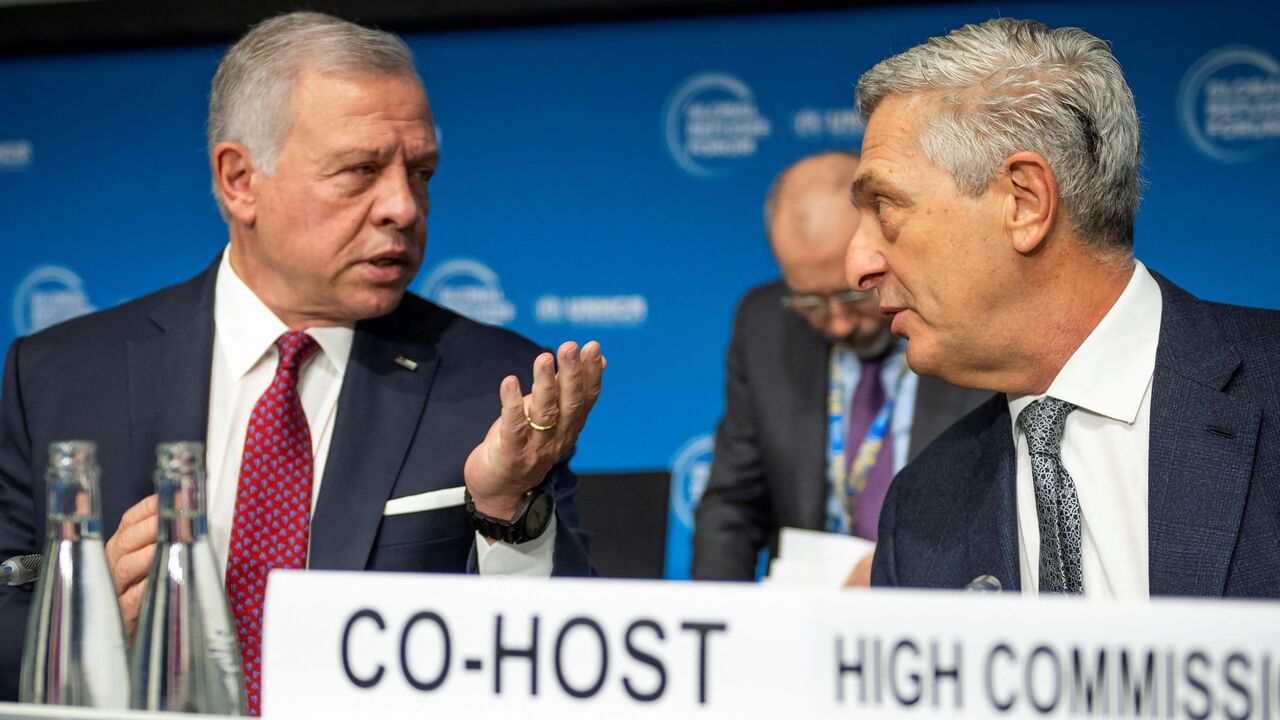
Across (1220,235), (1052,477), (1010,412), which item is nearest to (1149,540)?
(1052,477)

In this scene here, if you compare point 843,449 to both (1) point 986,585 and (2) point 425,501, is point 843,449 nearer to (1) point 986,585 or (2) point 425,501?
→ (2) point 425,501

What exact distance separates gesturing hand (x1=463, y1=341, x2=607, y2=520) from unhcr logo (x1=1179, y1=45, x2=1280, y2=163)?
293cm

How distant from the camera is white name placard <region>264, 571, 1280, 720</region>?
0.82 m

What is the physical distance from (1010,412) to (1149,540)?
284 millimetres

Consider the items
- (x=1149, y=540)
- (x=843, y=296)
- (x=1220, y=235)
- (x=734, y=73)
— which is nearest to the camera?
(x=1149, y=540)

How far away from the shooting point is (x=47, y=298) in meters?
4.65

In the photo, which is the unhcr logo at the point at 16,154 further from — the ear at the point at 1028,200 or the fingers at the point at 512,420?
the ear at the point at 1028,200

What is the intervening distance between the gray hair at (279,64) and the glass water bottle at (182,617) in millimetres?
1108

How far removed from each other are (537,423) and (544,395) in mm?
45

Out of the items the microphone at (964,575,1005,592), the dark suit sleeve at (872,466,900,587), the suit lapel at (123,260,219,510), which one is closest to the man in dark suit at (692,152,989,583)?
the dark suit sleeve at (872,466,900,587)

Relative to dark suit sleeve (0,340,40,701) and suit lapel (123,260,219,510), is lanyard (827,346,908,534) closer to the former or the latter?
suit lapel (123,260,219,510)

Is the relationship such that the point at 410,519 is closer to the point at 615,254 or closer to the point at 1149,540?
the point at 1149,540

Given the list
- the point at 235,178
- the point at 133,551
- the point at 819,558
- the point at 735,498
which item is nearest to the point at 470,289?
the point at 735,498

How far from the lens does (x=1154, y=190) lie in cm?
392
